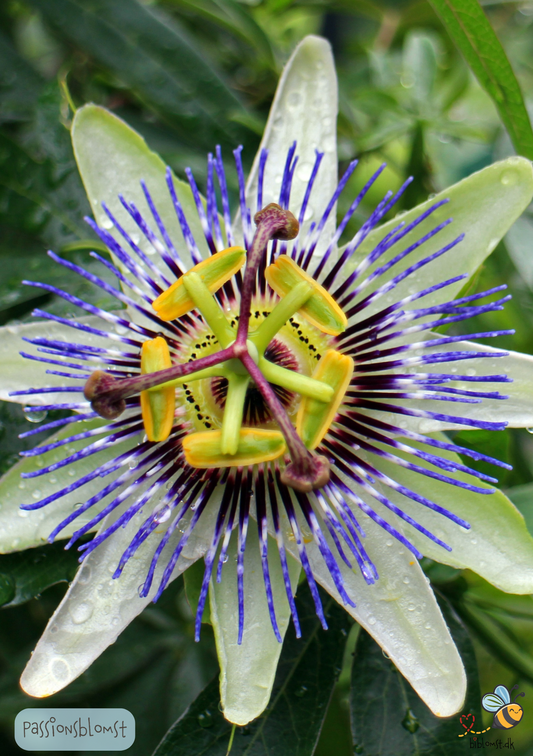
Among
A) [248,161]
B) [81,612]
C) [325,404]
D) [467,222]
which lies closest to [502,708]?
[325,404]

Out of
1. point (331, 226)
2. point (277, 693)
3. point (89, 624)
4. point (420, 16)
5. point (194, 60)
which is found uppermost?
point (420, 16)

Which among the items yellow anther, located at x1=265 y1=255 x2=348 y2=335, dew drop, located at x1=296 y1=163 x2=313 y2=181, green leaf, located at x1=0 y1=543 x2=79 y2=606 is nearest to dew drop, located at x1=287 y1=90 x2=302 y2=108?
dew drop, located at x1=296 y1=163 x2=313 y2=181

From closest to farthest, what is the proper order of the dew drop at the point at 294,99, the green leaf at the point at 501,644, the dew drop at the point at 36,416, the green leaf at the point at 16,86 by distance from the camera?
the dew drop at the point at 36,416 < the dew drop at the point at 294,99 < the green leaf at the point at 501,644 < the green leaf at the point at 16,86

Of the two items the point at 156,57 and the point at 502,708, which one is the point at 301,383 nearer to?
the point at 502,708

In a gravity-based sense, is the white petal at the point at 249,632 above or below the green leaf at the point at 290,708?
above

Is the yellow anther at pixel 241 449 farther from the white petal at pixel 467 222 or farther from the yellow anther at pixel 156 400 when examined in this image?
the white petal at pixel 467 222

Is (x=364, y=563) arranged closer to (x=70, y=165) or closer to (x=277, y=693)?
(x=277, y=693)

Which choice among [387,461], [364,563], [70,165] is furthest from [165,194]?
[364,563]

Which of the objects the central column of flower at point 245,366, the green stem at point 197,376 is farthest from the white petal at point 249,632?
the green stem at point 197,376
